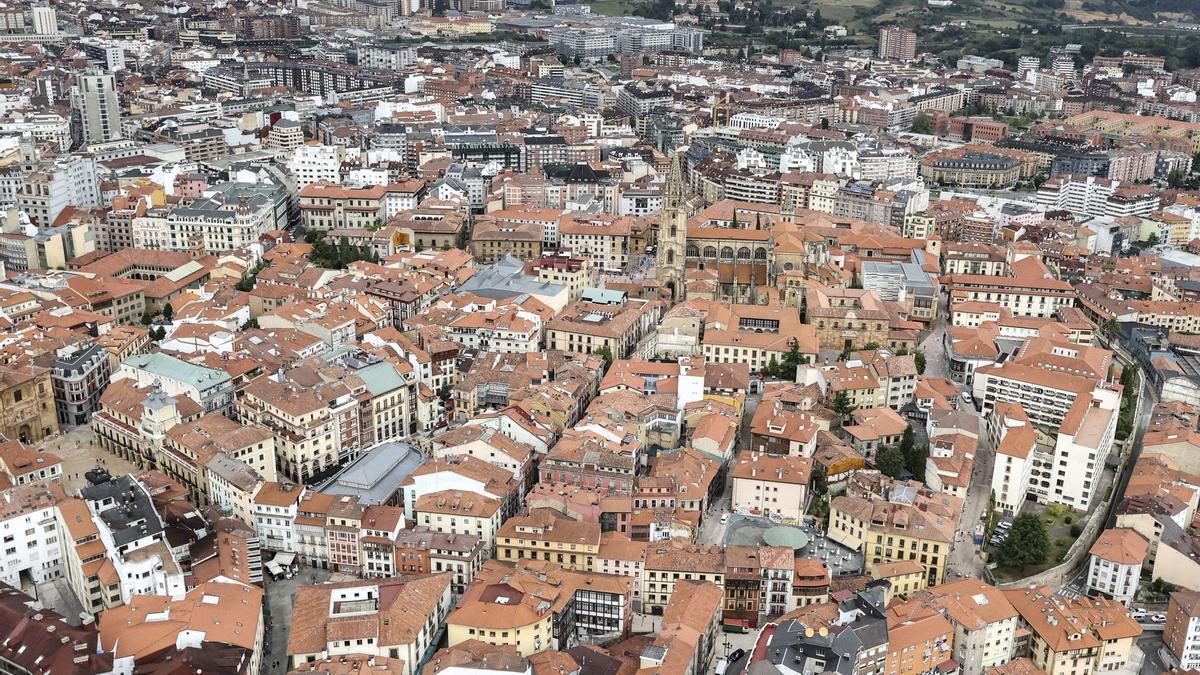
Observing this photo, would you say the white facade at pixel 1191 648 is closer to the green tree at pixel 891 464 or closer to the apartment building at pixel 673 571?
the green tree at pixel 891 464

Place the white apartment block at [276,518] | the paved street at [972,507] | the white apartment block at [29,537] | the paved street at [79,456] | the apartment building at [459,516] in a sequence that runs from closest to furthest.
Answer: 1. the white apartment block at [29,537]
2. the apartment building at [459,516]
3. the white apartment block at [276,518]
4. the paved street at [972,507]
5. the paved street at [79,456]

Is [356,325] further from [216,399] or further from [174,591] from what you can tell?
[174,591]

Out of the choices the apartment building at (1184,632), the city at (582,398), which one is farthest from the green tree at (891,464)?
the apartment building at (1184,632)

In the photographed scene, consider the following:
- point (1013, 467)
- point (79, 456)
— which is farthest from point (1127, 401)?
point (79, 456)

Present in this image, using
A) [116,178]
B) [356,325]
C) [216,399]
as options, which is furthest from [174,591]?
[116,178]

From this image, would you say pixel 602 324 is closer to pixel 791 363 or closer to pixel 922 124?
pixel 791 363
